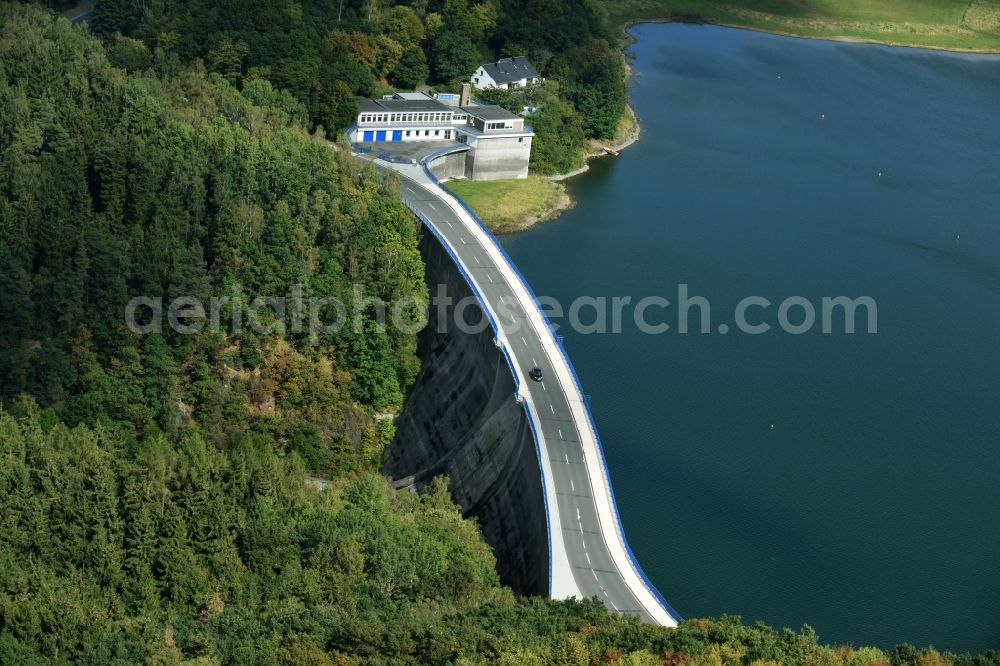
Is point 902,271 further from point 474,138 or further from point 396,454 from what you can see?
point 396,454

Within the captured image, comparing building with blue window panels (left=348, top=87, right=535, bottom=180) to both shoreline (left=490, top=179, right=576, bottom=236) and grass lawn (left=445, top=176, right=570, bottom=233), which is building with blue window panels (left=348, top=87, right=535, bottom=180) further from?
shoreline (left=490, top=179, right=576, bottom=236)

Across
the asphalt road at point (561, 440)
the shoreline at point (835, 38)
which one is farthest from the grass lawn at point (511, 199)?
the shoreline at point (835, 38)

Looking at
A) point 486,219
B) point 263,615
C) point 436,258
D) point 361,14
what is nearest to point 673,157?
point 486,219

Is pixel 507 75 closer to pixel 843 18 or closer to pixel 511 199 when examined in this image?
pixel 511 199

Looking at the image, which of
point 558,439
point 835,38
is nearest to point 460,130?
point 558,439

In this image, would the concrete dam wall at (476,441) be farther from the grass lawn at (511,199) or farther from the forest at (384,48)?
the forest at (384,48)
